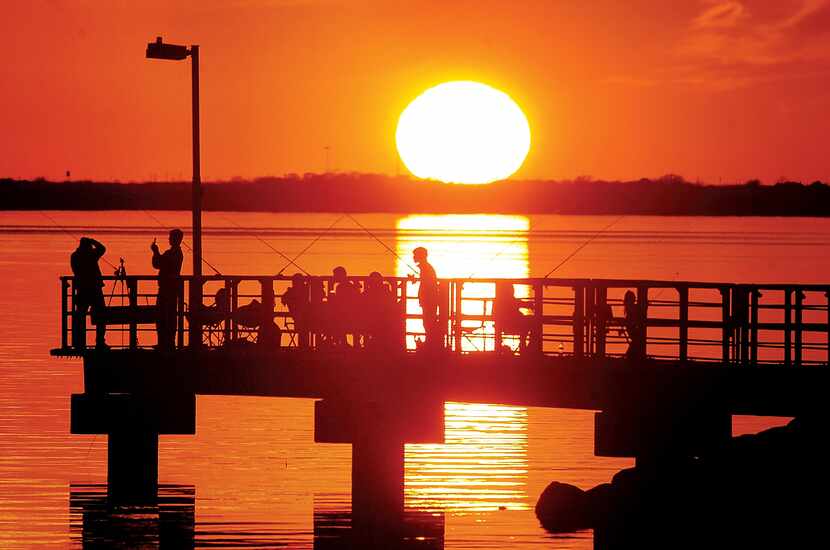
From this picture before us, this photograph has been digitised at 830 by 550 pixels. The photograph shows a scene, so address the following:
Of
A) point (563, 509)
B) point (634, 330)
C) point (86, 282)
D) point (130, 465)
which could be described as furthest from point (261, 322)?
point (634, 330)

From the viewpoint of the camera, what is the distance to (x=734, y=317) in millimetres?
25375

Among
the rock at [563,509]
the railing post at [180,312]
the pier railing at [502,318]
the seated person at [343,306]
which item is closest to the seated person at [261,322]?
the pier railing at [502,318]

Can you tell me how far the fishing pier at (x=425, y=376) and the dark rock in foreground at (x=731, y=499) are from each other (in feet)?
1.80

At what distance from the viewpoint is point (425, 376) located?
26516mm

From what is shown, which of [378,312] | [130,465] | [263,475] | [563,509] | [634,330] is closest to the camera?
[634,330]

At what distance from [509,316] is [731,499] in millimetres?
4997

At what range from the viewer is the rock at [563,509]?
94.3 ft

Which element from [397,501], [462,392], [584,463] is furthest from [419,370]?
[584,463]

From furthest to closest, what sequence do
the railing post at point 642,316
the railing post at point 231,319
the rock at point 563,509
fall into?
the rock at point 563,509, the railing post at point 231,319, the railing post at point 642,316

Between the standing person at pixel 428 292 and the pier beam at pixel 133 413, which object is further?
the pier beam at pixel 133 413

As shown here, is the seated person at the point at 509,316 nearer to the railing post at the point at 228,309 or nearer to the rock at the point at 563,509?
the rock at the point at 563,509

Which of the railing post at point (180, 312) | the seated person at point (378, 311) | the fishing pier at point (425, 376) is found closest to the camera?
the fishing pier at point (425, 376)

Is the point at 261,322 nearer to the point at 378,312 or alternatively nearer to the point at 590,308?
the point at 378,312

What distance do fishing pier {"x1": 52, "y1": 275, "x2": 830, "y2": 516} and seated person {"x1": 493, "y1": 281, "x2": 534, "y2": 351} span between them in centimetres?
4
